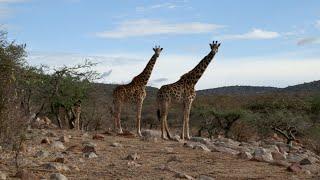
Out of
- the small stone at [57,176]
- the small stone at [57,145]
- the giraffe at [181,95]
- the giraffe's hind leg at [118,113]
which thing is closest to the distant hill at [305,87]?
the giraffe at [181,95]

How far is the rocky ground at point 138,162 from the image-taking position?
10.2 meters

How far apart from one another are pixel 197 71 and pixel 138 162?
255 inches

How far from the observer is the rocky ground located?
1021cm

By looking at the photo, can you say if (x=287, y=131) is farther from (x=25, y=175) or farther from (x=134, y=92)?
(x=25, y=175)

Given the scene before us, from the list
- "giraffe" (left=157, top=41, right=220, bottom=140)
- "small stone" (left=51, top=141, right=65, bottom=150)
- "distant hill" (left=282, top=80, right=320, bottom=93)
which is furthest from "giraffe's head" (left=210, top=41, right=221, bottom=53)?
"distant hill" (left=282, top=80, right=320, bottom=93)

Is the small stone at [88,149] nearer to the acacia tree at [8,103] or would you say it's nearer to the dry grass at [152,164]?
the dry grass at [152,164]

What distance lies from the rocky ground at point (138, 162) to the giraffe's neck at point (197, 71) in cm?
292

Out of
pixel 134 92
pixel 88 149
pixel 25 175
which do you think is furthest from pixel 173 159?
pixel 134 92

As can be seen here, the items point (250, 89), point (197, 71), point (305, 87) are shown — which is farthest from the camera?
point (250, 89)

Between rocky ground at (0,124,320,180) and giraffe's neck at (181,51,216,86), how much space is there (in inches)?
115

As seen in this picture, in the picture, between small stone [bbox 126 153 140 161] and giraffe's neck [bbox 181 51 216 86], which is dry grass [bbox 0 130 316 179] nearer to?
small stone [bbox 126 153 140 161]

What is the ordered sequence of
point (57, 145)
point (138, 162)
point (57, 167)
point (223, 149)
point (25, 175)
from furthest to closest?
1. point (223, 149)
2. point (57, 145)
3. point (138, 162)
4. point (57, 167)
5. point (25, 175)

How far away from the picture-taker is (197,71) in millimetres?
17766

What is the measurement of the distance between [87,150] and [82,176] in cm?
271
